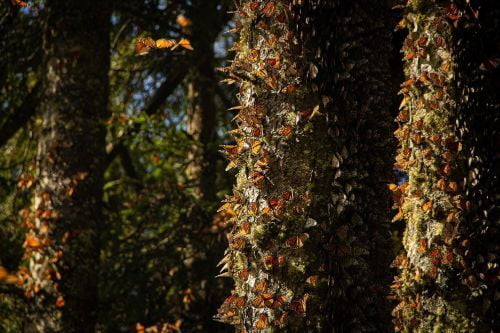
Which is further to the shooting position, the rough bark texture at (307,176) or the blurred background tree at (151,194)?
the blurred background tree at (151,194)

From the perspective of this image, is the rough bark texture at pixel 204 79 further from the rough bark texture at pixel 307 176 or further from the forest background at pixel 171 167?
the rough bark texture at pixel 307 176

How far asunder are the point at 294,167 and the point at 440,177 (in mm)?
896

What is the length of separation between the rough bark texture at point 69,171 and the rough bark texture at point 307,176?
9.79ft

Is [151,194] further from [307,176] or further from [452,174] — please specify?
[452,174]

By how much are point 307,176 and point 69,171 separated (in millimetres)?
3622

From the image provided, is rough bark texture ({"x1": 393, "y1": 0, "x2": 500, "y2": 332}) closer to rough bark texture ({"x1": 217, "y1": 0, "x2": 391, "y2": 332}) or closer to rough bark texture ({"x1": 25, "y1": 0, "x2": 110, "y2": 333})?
rough bark texture ({"x1": 217, "y1": 0, "x2": 391, "y2": 332})

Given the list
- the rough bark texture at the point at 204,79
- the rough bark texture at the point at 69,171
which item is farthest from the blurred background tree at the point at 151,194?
the rough bark texture at the point at 69,171

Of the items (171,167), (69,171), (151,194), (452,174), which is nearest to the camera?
(452,174)

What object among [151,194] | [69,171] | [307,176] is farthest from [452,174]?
[151,194]

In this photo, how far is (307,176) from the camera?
365 cm

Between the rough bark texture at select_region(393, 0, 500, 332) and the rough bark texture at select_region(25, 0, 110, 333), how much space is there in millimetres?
3813

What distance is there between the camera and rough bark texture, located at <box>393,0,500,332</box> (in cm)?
349

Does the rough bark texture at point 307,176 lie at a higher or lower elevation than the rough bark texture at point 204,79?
lower

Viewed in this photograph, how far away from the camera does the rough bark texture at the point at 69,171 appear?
6.21 m
